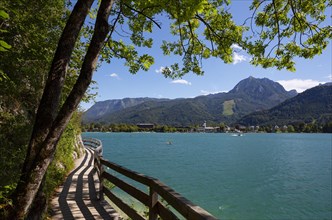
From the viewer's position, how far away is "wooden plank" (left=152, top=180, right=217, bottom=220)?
3.33 metres

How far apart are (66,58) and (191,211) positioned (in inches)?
107

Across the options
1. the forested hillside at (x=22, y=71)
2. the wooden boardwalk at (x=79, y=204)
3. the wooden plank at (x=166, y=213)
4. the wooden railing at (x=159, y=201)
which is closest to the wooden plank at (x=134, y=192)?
the wooden railing at (x=159, y=201)

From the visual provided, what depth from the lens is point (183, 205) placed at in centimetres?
391

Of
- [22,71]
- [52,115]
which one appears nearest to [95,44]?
[52,115]

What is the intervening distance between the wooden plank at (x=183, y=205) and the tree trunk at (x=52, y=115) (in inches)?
69.4

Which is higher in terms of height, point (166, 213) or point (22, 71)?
point (22, 71)

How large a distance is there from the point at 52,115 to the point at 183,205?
2.13 m

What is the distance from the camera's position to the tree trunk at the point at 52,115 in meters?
4.02

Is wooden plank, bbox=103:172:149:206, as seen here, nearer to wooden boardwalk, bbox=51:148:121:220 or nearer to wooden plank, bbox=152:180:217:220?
wooden plank, bbox=152:180:217:220

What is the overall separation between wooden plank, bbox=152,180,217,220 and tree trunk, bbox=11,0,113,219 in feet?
5.79

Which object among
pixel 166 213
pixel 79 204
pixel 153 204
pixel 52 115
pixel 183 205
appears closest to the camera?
pixel 183 205

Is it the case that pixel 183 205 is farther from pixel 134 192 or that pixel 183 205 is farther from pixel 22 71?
pixel 22 71

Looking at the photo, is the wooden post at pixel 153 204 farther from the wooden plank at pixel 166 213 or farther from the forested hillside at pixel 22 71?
the forested hillside at pixel 22 71

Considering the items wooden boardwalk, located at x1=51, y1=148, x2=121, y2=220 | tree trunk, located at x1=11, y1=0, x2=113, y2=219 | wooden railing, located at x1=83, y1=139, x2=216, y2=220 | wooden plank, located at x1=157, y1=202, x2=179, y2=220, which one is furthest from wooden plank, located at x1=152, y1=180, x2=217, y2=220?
wooden boardwalk, located at x1=51, y1=148, x2=121, y2=220
